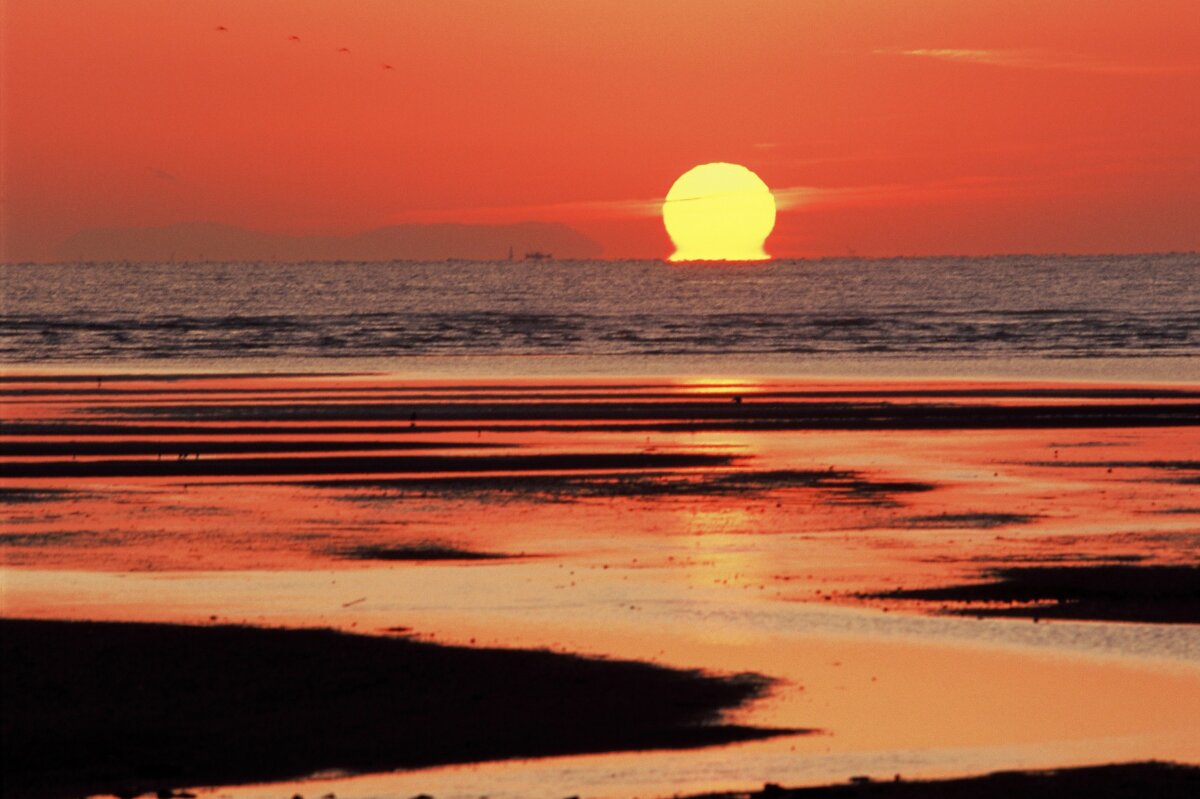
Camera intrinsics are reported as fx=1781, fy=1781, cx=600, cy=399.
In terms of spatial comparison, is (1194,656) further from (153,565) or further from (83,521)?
(83,521)

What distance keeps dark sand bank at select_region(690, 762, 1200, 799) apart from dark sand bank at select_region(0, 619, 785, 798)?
184 centimetres

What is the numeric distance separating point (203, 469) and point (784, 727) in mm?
21056

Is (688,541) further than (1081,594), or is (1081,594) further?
(688,541)

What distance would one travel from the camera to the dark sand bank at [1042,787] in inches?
528

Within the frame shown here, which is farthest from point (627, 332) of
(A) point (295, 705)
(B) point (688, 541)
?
(A) point (295, 705)

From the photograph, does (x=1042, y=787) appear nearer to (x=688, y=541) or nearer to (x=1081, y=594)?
(x=1081, y=594)

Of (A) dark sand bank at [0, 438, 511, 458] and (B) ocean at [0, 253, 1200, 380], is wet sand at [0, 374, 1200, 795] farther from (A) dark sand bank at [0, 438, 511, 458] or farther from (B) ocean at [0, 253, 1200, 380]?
(B) ocean at [0, 253, 1200, 380]

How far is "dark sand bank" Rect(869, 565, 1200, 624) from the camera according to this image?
67.1ft

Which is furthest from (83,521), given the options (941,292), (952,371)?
(941,292)

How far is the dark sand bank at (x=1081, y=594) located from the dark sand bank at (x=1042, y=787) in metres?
6.30

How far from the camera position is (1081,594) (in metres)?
21.4

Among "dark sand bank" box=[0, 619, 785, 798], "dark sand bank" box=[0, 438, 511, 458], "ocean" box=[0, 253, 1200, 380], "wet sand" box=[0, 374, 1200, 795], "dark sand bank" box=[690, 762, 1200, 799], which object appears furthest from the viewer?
"ocean" box=[0, 253, 1200, 380]

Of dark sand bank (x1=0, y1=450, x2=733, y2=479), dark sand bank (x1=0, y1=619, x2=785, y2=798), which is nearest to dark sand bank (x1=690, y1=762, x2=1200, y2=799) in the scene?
dark sand bank (x1=0, y1=619, x2=785, y2=798)

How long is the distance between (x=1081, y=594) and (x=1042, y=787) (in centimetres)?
813
